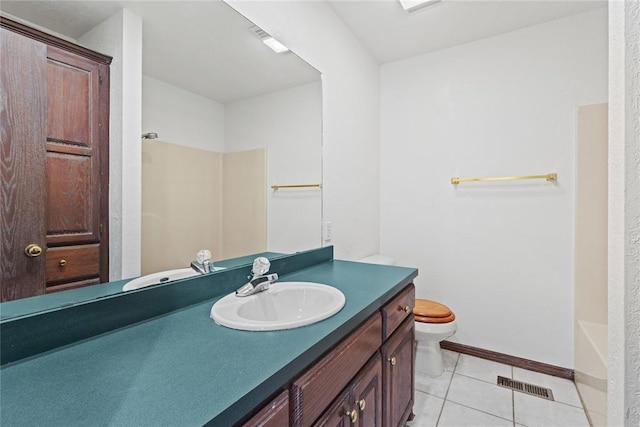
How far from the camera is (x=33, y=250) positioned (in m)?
0.68

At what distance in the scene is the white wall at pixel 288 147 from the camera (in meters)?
1.33

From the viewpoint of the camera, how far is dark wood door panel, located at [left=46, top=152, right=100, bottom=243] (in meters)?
0.71

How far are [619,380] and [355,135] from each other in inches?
72.2

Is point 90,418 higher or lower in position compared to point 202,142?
lower

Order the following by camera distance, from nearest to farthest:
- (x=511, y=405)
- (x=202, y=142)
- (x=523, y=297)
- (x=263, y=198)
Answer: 1. (x=202, y=142)
2. (x=263, y=198)
3. (x=511, y=405)
4. (x=523, y=297)

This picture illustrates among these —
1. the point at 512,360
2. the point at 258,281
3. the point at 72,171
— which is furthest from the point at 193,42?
the point at 512,360

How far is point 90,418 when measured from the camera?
461mm

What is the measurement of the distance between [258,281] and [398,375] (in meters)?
0.76

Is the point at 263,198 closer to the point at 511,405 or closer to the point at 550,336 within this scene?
the point at 511,405

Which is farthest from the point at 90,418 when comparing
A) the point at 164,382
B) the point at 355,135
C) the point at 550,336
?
the point at 550,336

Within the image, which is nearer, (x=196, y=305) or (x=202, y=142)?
(x=196, y=305)

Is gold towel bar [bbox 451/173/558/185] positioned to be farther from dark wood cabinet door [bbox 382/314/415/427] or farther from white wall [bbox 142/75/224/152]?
white wall [bbox 142/75/224/152]

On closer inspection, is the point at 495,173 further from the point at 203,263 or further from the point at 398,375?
the point at 203,263

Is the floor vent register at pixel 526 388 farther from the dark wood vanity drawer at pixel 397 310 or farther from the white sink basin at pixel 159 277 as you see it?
the white sink basin at pixel 159 277
